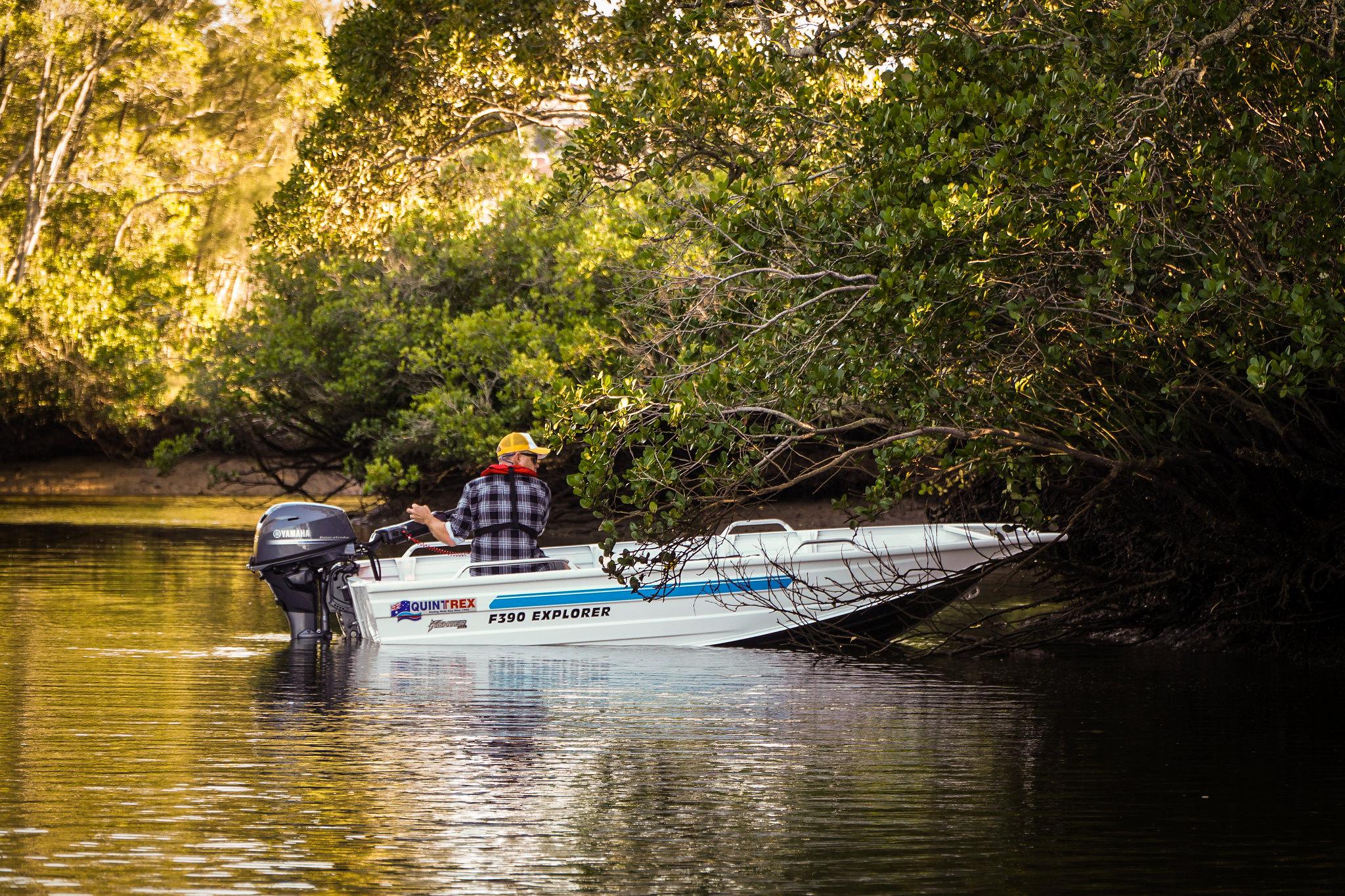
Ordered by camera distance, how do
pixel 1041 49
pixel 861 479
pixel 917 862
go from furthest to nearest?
pixel 861 479, pixel 1041 49, pixel 917 862

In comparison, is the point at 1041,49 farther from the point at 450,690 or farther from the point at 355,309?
the point at 355,309

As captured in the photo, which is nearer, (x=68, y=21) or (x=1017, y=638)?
(x=1017, y=638)

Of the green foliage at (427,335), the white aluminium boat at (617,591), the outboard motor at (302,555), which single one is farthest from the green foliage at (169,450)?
the white aluminium boat at (617,591)

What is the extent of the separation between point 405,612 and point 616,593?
1647 mm

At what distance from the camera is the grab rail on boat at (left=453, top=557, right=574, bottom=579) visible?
42.5 ft

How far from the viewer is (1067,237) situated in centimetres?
1008

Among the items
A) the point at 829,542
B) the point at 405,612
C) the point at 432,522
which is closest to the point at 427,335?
the point at 405,612

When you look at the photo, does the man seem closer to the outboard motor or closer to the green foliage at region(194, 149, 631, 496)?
the outboard motor

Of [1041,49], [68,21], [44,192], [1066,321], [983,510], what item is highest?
[68,21]

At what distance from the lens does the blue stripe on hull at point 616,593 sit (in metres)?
13.1

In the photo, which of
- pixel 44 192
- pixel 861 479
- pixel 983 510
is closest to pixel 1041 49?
pixel 983 510

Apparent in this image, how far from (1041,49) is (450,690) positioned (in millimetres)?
5411

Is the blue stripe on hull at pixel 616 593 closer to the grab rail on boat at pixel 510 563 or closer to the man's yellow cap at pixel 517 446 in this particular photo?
the grab rail on boat at pixel 510 563

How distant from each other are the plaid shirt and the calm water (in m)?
0.83
